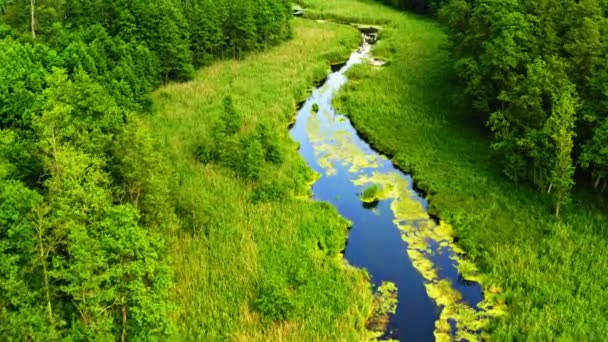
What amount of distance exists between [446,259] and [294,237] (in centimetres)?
1011

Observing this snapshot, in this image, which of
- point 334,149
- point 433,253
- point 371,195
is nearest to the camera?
point 433,253

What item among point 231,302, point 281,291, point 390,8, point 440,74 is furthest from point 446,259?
point 390,8

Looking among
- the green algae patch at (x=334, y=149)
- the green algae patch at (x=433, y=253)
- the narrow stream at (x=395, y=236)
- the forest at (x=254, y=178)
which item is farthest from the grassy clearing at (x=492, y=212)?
the green algae patch at (x=334, y=149)

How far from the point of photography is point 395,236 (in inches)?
1531

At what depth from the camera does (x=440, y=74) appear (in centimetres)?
6856

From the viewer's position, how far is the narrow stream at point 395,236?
30.7m

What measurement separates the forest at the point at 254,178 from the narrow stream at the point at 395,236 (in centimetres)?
108

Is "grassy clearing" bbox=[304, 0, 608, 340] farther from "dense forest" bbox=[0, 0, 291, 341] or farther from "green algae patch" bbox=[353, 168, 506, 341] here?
"dense forest" bbox=[0, 0, 291, 341]

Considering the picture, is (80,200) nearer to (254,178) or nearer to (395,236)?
(254,178)

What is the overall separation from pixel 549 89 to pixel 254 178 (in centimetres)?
2332

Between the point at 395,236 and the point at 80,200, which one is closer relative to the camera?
the point at 80,200

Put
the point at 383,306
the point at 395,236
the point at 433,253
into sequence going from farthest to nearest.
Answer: the point at 395,236, the point at 433,253, the point at 383,306

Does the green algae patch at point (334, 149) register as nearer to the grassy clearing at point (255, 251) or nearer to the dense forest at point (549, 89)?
the grassy clearing at point (255, 251)

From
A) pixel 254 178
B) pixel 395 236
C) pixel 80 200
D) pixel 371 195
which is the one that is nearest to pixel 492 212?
pixel 395 236
